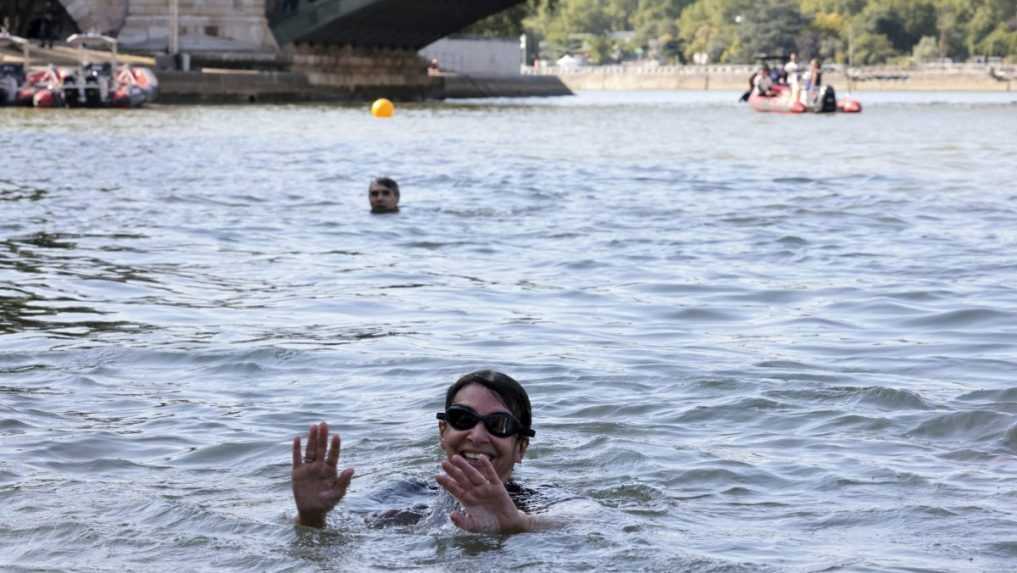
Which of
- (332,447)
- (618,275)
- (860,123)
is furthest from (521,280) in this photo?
(860,123)

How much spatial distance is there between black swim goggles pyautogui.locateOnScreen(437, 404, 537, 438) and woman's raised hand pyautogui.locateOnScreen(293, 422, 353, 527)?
39 centimetres

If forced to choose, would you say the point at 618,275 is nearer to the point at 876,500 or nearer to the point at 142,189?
the point at 876,500

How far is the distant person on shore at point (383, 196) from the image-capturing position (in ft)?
58.6

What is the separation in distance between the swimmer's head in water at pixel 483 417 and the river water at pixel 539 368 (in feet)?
1.04

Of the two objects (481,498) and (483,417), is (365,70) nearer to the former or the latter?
(483,417)

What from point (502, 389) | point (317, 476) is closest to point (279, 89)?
point (502, 389)

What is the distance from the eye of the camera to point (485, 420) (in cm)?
590

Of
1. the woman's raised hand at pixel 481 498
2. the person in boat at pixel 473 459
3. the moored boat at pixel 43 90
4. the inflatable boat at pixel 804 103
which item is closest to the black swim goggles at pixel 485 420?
the person in boat at pixel 473 459

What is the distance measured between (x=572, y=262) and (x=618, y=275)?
0.85 metres

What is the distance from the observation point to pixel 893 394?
8.39m

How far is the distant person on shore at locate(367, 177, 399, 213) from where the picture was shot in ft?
58.6

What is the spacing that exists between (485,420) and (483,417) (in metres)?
0.01

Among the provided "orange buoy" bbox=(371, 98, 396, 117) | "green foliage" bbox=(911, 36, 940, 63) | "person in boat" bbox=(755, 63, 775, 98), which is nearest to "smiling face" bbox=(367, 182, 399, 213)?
"orange buoy" bbox=(371, 98, 396, 117)

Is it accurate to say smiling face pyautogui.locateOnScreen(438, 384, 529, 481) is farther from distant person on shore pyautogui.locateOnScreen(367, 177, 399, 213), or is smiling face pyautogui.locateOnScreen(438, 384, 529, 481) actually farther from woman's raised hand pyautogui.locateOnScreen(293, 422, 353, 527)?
distant person on shore pyautogui.locateOnScreen(367, 177, 399, 213)
